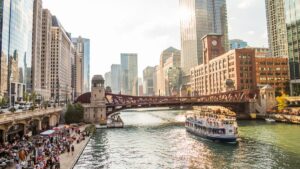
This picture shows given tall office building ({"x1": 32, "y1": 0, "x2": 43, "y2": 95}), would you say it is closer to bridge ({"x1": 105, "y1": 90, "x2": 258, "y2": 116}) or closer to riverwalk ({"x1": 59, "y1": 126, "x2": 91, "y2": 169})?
bridge ({"x1": 105, "y1": 90, "x2": 258, "y2": 116})

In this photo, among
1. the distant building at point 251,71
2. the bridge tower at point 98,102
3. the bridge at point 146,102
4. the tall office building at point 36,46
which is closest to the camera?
the bridge tower at point 98,102

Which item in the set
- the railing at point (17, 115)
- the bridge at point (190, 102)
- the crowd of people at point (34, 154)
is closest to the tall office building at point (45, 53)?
the bridge at point (190, 102)

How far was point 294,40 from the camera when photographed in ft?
444

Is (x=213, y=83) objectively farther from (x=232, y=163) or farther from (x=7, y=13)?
(x=232, y=163)

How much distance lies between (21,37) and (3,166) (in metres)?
114

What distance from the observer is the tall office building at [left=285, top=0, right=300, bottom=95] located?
13112 centimetres

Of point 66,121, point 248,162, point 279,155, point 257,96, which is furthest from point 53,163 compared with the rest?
point 257,96

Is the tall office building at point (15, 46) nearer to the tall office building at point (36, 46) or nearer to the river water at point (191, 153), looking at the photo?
the tall office building at point (36, 46)

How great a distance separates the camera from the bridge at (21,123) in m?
47.0

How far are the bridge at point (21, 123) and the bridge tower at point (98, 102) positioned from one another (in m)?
17.0

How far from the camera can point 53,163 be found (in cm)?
3691

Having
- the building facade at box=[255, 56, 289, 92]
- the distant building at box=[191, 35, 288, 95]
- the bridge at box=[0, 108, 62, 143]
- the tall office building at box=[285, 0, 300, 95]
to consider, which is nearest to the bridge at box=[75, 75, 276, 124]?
the distant building at box=[191, 35, 288, 95]

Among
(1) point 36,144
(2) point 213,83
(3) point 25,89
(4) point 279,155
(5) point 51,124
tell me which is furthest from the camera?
(2) point 213,83

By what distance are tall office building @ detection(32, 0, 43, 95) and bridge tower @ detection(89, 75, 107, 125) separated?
68.2m
